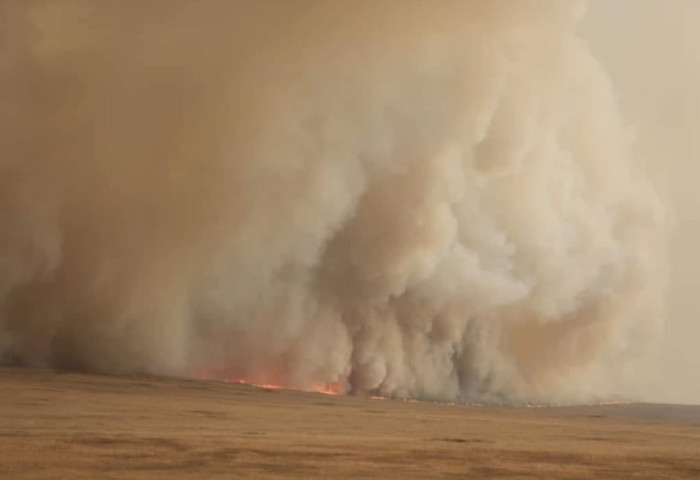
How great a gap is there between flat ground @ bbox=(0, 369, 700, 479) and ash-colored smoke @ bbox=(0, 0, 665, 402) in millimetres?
5206

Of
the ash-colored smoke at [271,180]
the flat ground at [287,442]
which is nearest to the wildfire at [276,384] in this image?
the ash-colored smoke at [271,180]

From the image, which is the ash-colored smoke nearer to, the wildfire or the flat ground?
the wildfire

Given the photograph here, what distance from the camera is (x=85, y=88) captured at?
69.6 ft

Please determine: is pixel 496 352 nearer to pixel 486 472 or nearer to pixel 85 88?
pixel 85 88

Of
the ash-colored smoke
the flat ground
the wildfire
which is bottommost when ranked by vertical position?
the flat ground

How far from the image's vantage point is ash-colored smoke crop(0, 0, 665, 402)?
21.0 metres

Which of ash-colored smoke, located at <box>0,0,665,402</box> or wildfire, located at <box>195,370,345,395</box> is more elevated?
ash-colored smoke, located at <box>0,0,665,402</box>

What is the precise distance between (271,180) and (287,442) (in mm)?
13376

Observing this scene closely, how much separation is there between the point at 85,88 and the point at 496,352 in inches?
500

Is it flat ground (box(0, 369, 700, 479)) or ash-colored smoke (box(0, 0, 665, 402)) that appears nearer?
flat ground (box(0, 369, 700, 479))

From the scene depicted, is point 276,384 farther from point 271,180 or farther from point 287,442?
point 287,442

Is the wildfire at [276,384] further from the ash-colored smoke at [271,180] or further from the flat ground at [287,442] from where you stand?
the flat ground at [287,442]

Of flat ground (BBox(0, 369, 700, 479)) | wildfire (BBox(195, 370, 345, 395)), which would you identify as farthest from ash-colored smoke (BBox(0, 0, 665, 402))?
flat ground (BBox(0, 369, 700, 479))

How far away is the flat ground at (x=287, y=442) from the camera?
7.18 m
